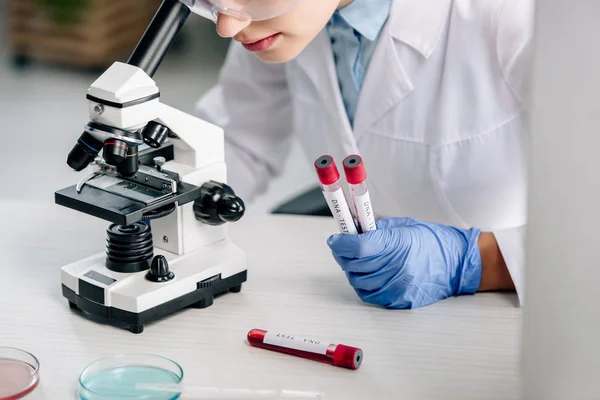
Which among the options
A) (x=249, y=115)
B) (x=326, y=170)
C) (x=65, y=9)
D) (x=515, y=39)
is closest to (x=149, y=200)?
(x=326, y=170)

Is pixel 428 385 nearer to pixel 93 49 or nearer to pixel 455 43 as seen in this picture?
pixel 455 43

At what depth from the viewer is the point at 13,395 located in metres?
1.17

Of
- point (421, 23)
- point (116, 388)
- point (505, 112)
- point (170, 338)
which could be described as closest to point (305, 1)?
point (421, 23)

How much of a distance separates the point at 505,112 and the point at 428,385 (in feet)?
2.43

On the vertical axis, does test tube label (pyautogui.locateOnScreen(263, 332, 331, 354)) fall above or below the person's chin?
below

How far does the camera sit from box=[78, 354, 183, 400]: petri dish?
1164 millimetres

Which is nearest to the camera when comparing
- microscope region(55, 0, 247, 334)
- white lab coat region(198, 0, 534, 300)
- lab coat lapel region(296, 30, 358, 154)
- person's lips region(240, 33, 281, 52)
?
microscope region(55, 0, 247, 334)

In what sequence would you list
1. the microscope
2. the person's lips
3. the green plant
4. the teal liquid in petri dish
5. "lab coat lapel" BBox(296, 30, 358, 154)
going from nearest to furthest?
1. the teal liquid in petri dish
2. the microscope
3. the person's lips
4. "lab coat lapel" BBox(296, 30, 358, 154)
5. the green plant

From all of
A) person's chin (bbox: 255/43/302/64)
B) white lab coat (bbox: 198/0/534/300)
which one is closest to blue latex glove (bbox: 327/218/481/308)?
white lab coat (bbox: 198/0/534/300)

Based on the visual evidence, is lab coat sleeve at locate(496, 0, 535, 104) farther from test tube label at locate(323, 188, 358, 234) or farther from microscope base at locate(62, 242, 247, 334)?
microscope base at locate(62, 242, 247, 334)

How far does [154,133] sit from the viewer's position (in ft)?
4.41

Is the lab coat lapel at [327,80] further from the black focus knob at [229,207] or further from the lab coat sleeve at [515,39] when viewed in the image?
the black focus knob at [229,207]

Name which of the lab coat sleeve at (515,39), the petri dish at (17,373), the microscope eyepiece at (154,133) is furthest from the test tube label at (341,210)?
the petri dish at (17,373)

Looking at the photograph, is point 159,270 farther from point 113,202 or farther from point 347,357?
point 347,357
